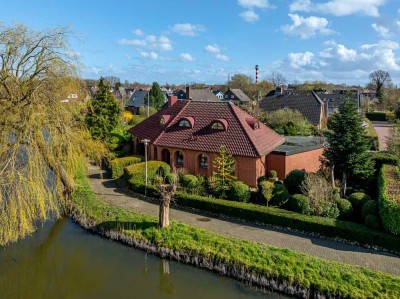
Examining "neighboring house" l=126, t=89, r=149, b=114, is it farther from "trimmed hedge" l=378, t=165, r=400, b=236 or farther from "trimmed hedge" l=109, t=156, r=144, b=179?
"trimmed hedge" l=378, t=165, r=400, b=236

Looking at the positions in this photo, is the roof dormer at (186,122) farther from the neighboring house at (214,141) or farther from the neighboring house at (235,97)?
the neighboring house at (235,97)

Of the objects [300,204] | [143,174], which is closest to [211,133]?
[143,174]

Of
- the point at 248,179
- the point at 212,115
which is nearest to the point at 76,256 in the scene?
the point at 248,179

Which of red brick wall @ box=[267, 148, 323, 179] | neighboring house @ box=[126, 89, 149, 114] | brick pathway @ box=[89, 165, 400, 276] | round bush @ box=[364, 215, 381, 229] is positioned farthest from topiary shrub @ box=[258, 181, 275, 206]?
neighboring house @ box=[126, 89, 149, 114]

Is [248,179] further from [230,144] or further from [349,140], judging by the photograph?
[349,140]

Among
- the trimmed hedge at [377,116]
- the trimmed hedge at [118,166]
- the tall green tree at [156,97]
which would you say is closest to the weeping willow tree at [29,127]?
the trimmed hedge at [118,166]
